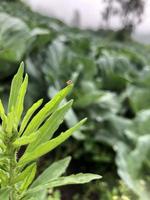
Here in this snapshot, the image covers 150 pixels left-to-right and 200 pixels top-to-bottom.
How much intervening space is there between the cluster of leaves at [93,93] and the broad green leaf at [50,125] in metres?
2.08

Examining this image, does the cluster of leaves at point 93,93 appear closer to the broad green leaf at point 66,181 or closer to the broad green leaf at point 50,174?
the broad green leaf at point 50,174

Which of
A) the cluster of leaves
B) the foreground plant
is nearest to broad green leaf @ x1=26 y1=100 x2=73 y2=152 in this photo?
the foreground plant

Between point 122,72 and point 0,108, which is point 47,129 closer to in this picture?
point 0,108

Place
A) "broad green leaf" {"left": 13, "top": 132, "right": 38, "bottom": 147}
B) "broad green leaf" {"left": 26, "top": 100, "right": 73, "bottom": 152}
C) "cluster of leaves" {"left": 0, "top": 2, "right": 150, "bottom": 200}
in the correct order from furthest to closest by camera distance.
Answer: "cluster of leaves" {"left": 0, "top": 2, "right": 150, "bottom": 200} → "broad green leaf" {"left": 26, "top": 100, "right": 73, "bottom": 152} → "broad green leaf" {"left": 13, "top": 132, "right": 38, "bottom": 147}

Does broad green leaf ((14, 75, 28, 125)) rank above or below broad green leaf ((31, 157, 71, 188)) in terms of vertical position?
above

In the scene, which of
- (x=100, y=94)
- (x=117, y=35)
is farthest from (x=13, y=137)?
(x=117, y=35)

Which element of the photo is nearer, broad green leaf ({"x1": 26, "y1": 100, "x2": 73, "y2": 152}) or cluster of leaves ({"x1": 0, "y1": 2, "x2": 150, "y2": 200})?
broad green leaf ({"x1": 26, "y1": 100, "x2": 73, "y2": 152})

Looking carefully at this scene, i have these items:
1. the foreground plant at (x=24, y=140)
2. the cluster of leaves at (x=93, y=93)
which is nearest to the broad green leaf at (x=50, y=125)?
the foreground plant at (x=24, y=140)

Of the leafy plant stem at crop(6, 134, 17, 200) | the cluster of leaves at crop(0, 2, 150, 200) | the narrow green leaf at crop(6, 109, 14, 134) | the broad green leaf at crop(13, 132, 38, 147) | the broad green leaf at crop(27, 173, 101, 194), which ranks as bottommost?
the cluster of leaves at crop(0, 2, 150, 200)

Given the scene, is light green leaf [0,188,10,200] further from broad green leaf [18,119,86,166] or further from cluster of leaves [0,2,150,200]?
cluster of leaves [0,2,150,200]

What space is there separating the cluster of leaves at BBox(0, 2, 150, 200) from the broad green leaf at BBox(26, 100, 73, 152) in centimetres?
208

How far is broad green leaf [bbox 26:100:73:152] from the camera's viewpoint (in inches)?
30.6

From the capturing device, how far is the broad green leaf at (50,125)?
2.55ft

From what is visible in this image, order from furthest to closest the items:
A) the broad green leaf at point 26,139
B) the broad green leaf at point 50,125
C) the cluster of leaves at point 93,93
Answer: the cluster of leaves at point 93,93
the broad green leaf at point 50,125
the broad green leaf at point 26,139
